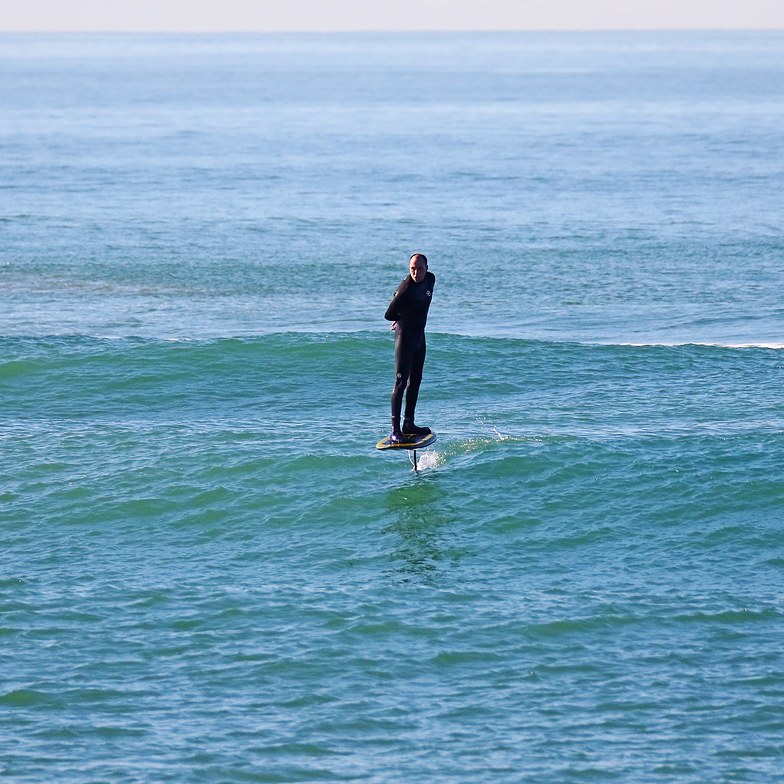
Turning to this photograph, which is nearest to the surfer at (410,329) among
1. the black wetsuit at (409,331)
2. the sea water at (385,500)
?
the black wetsuit at (409,331)

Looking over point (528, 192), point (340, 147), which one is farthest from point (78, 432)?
point (340, 147)

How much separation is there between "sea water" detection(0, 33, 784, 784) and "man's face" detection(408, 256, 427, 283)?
343 cm

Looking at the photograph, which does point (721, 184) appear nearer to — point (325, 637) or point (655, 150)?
point (655, 150)

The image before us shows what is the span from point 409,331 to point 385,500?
10.6 ft

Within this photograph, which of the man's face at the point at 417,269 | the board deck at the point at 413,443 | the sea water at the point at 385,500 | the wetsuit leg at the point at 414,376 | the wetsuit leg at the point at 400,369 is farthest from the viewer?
the board deck at the point at 413,443

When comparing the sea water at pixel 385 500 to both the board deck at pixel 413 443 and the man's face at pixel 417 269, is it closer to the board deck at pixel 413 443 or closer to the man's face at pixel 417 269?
the board deck at pixel 413 443

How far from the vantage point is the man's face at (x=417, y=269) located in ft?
50.4

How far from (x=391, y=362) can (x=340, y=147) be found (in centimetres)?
4482

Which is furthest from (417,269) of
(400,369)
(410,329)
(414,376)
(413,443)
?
(413,443)

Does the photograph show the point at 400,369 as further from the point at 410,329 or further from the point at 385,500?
the point at 385,500

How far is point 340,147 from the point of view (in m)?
69.4

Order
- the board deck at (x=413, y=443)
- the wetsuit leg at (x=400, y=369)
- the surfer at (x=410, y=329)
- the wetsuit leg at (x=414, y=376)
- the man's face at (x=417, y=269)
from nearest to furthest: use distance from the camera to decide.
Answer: the man's face at (x=417, y=269)
the surfer at (x=410, y=329)
the wetsuit leg at (x=400, y=369)
the wetsuit leg at (x=414, y=376)
the board deck at (x=413, y=443)

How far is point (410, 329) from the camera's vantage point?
1588 cm

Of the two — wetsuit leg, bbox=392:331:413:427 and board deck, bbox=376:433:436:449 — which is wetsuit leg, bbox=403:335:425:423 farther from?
board deck, bbox=376:433:436:449
